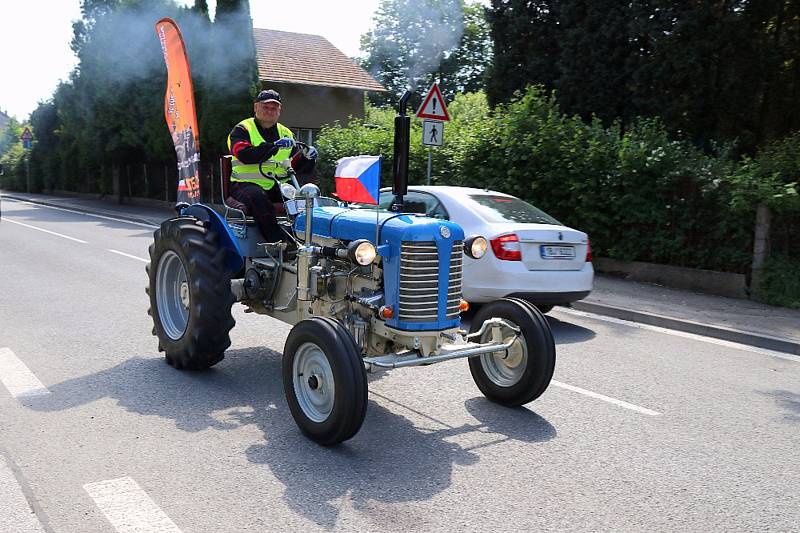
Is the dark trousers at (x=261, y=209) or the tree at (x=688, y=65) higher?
the tree at (x=688, y=65)

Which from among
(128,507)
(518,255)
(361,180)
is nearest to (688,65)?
(518,255)

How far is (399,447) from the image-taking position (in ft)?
15.5

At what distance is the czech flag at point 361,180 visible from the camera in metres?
5.01

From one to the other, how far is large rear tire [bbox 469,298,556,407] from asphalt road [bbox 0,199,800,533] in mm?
152

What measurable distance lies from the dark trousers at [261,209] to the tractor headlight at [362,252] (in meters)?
1.58

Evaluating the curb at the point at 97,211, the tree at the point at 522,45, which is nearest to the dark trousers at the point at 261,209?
the tree at the point at 522,45

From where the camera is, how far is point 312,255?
5340 mm

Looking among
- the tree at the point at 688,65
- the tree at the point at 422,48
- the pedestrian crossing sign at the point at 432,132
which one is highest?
the tree at the point at 422,48

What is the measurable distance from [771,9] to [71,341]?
15.6 meters

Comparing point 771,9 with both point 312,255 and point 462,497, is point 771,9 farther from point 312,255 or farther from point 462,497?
point 462,497

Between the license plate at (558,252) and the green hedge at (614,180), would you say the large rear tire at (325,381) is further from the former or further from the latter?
the green hedge at (614,180)

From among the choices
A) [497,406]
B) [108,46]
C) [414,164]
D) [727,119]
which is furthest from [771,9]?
[108,46]

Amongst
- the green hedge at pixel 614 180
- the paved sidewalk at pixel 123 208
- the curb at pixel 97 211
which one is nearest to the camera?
the green hedge at pixel 614 180

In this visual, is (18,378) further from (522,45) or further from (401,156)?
(522,45)
